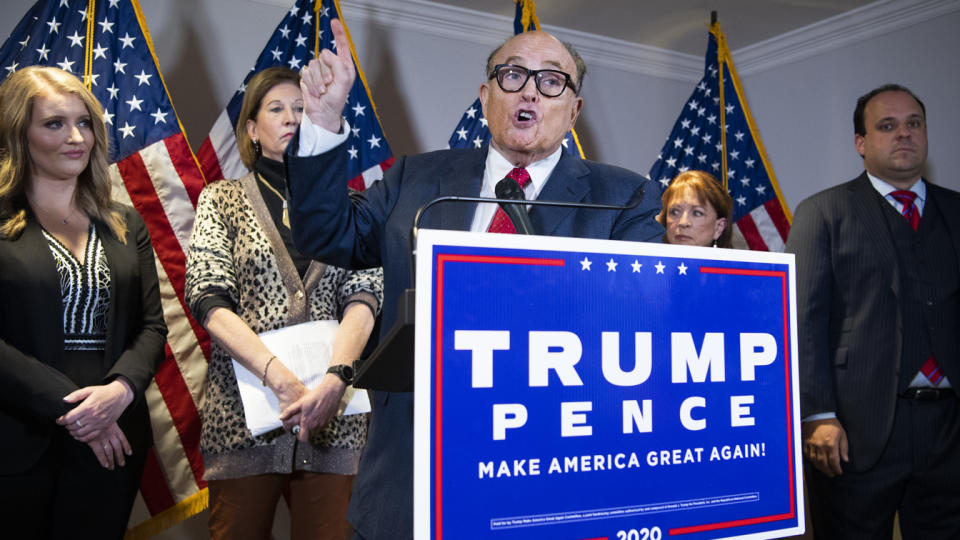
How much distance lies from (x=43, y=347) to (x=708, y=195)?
7.02 feet

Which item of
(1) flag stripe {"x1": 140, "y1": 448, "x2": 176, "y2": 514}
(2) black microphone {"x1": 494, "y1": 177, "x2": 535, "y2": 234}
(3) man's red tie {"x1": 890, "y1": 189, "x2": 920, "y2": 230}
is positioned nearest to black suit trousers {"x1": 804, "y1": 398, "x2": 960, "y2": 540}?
(3) man's red tie {"x1": 890, "y1": 189, "x2": 920, "y2": 230}

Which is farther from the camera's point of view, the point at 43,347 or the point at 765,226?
the point at 765,226

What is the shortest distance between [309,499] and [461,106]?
2.89 meters

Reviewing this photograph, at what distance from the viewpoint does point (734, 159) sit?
4.38 metres

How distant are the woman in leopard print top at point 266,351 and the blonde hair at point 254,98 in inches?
3.7

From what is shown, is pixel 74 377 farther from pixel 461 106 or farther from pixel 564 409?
pixel 461 106

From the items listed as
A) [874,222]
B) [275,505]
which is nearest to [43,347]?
[275,505]

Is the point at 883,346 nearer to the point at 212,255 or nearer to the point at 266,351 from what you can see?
the point at 266,351

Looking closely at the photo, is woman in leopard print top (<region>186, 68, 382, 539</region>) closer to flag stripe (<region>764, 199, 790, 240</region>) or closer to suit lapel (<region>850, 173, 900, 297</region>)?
suit lapel (<region>850, 173, 900, 297</region>)

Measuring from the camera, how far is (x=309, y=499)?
2094 mm

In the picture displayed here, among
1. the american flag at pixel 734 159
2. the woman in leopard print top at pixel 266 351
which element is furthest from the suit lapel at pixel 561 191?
the american flag at pixel 734 159

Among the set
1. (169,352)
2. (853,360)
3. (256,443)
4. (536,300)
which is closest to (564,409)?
(536,300)

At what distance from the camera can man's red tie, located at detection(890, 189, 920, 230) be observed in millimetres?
2430

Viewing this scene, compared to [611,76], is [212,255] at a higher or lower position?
lower
